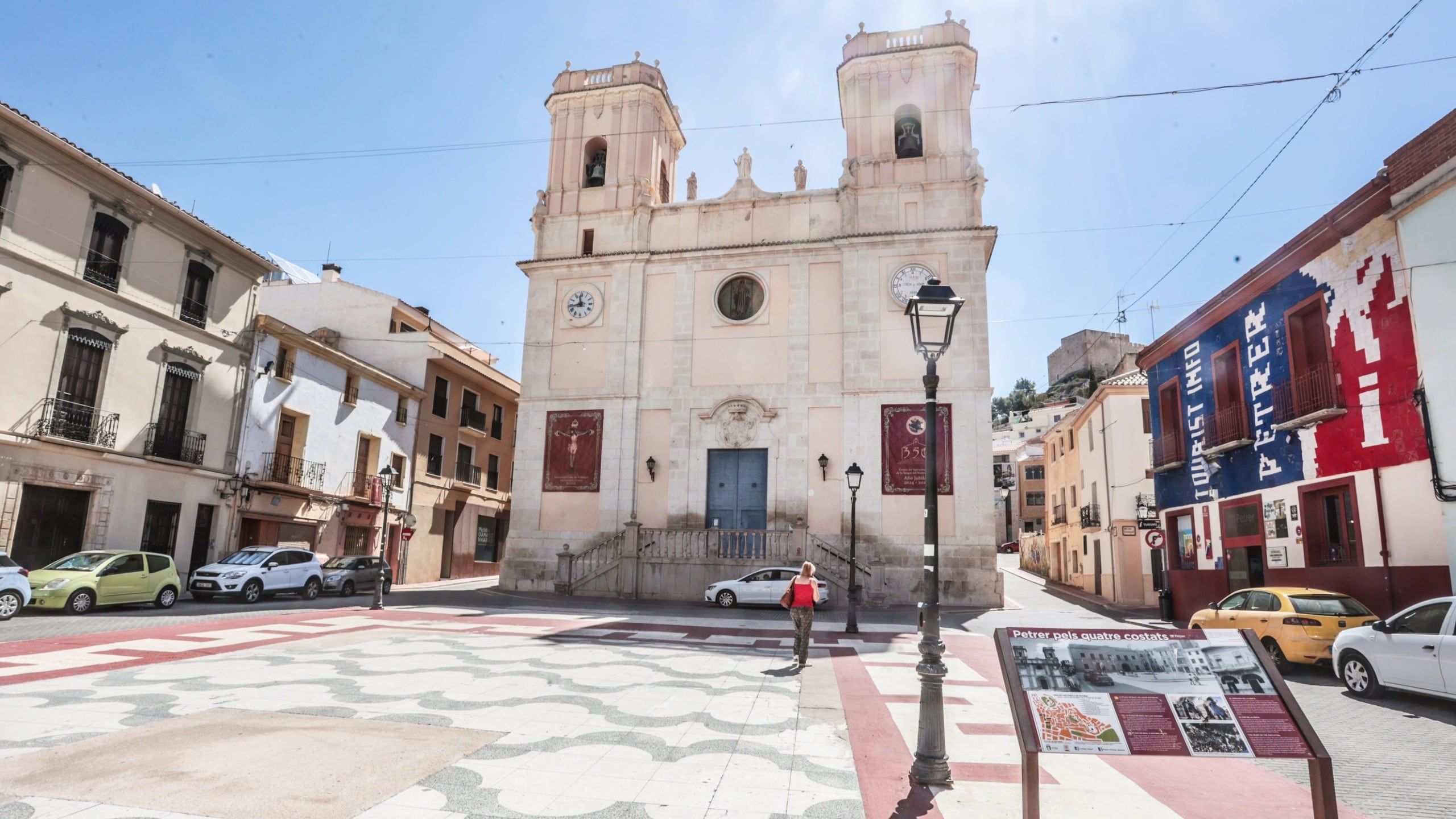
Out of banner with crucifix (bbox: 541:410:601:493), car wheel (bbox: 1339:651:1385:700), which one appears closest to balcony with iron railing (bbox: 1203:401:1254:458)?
car wheel (bbox: 1339:651:1385:700)

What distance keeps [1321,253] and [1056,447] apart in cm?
2710

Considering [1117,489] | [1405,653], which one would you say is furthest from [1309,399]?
[1117,489]

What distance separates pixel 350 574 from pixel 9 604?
9.15 m

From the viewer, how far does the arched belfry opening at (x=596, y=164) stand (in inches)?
1140

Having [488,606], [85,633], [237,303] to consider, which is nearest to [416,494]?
[237,303]

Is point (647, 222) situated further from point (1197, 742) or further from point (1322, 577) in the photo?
point (1197, 742)

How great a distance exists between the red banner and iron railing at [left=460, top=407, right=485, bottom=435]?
20102 millimetres

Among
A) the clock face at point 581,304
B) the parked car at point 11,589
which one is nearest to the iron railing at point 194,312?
the parked car at point 11,589

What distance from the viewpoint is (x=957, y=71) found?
26.4m

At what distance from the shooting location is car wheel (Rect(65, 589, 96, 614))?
50.5 ft

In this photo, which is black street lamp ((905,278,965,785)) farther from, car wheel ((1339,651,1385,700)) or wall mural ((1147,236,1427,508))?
wall mural ((1147,236,1427,508))

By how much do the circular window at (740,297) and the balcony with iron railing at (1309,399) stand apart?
15.0m

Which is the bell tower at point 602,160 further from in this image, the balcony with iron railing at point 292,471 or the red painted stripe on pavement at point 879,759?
the red painted stripe on pavement at point 879,759

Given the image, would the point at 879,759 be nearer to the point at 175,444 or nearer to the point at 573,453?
the point at 573,453
